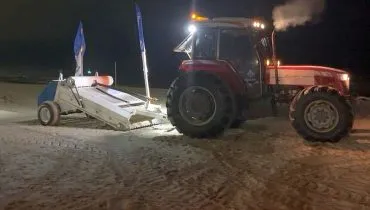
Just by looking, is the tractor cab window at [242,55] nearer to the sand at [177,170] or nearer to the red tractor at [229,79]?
the red tractor at [229,79]

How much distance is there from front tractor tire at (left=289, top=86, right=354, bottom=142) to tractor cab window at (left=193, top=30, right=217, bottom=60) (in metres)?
2.01

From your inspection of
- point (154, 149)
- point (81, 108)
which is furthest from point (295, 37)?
point (154, 149)

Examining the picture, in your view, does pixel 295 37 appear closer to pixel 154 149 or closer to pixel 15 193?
pixel 154 149

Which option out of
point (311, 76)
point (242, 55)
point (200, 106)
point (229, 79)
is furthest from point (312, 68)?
point (200, 106)

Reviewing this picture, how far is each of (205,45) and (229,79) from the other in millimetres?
896

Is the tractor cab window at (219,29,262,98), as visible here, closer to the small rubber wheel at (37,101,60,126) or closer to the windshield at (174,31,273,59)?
the windshield at (174,31,273,59)

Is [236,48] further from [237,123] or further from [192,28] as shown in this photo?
[237,123]

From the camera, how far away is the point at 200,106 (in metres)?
10.9

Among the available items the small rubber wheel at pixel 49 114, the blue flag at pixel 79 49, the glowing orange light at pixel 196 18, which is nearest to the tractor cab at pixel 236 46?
the glowing orange light at pixel 196 18

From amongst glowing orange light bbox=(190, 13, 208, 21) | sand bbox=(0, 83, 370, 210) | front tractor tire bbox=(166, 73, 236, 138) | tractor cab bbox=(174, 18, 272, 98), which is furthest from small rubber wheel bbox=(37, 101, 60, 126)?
glowing orange light bbox=(190, 13, 208, 21)

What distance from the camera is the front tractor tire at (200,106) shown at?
1068 centimetres

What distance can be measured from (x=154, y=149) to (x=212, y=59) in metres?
2.56

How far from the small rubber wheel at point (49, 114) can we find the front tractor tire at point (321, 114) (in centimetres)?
580

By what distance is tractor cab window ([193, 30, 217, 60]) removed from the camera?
1093cm
